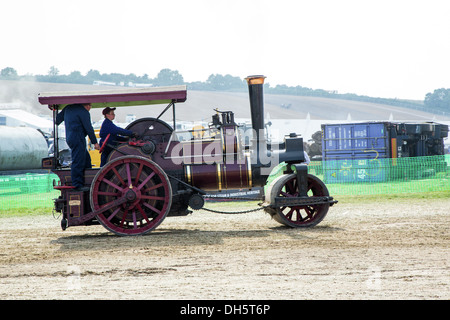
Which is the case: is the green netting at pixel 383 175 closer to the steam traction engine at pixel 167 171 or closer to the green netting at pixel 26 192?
the green netting at pixel 26 192

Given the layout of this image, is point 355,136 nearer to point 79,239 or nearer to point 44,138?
point 44,138

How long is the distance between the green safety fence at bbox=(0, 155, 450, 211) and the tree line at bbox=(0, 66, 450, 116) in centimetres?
7581

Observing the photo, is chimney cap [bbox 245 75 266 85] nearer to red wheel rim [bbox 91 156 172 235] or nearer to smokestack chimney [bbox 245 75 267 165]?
smokestack chimney [bbox 245 75 267 165]

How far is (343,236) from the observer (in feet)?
26.8

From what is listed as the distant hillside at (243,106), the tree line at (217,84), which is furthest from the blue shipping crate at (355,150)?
the tree line at (217,84)

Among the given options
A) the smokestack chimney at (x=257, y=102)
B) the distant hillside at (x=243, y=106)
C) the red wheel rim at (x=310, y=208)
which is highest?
the distant hillside at (x=243, y=106)

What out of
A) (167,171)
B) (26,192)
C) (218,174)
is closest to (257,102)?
(218,174)

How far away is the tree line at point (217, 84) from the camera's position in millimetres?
99750

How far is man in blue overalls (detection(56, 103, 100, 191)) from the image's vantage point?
8.43 meters

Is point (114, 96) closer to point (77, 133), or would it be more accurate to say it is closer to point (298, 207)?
point (77, 133)

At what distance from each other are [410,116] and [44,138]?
66.3 metres

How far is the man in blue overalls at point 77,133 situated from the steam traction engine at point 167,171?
117 millimetres

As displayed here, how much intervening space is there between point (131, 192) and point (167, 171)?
69 cm

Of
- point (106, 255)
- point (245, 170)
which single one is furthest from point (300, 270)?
point (245, 170)
